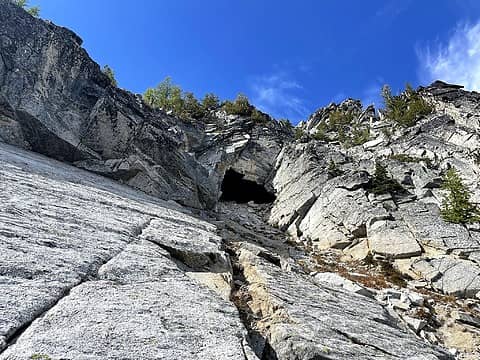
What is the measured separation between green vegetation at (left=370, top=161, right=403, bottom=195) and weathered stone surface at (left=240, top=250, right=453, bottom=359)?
1957cm

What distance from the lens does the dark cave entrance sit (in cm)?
5062

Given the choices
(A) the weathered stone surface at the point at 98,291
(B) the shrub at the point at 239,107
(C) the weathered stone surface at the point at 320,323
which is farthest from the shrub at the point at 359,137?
(A) the weathered stone surface at the point at 98,291

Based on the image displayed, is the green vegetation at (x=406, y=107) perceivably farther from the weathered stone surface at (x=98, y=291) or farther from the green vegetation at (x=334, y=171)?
the weathered stone surface at (x=98, y=291)

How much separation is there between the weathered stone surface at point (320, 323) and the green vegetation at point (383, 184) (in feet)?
64.2

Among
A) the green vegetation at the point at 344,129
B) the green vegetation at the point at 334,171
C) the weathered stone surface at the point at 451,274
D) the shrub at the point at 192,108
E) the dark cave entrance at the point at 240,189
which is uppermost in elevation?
the green vegetation at the point at 344,129

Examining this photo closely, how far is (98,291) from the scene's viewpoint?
7211 millimetres

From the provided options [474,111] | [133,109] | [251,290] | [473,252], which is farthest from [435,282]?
[474,111]

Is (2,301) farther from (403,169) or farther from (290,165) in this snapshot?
(290,165)

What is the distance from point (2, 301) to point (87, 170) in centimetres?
2302

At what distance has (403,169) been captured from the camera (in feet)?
112

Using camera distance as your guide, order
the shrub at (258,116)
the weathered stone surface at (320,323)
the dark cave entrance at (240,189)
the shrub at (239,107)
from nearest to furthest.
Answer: the weathered stone surface at (320,323)
the dark cave entrance at (240,189)
the shrub at (258,116)
the shrub at (239,107)

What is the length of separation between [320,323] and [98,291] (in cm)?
510

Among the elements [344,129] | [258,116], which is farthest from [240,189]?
[344,129]

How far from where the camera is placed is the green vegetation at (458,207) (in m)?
25.0
